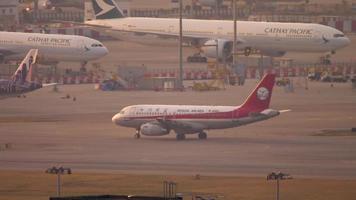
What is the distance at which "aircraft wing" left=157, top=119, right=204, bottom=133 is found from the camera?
379ft

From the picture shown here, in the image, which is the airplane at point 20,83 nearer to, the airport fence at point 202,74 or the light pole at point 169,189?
the airport fence at point 202,74

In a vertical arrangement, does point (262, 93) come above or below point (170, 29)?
below

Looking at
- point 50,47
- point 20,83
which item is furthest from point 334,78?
point 20,83

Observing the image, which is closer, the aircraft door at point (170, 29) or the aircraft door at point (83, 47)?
the aircraft door at point (83, 47)

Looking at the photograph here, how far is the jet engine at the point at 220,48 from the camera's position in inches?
6880

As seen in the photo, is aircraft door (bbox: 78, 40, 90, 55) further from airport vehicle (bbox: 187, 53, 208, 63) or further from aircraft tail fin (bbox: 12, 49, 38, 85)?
aircraft tail fin (bbox: 12, 49, 38, 85)

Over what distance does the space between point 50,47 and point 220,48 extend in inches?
718

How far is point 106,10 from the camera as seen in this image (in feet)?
629

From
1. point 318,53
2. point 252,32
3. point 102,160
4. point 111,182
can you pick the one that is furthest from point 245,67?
point 111,182

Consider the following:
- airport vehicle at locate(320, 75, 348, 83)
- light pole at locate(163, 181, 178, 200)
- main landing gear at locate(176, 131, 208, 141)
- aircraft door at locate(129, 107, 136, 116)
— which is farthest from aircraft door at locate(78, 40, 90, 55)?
light pole at locate(163, 181, 178, 200)

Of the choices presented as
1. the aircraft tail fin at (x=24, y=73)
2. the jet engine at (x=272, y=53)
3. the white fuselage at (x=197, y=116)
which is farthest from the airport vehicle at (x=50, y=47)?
the white fuselage at (x=197, y=116)

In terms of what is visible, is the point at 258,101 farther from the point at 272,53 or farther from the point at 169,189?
the point at 272,53

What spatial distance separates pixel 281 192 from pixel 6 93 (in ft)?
151

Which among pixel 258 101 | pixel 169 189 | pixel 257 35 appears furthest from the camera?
pixel 257 35
